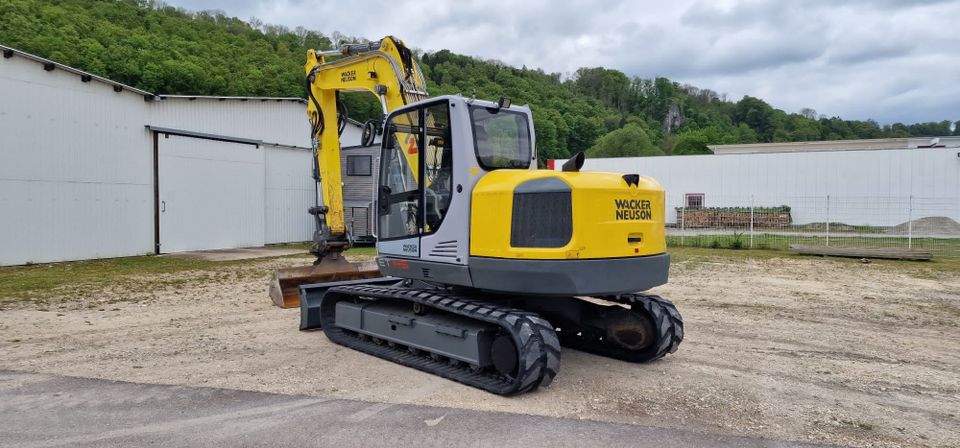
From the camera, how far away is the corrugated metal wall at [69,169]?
1553cm

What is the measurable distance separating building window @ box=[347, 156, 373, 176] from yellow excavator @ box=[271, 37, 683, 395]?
1568 cm

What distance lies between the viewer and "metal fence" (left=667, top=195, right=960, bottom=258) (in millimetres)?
22328

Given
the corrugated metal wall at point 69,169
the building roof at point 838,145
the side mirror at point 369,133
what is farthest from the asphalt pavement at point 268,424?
the building roof at point 838,145

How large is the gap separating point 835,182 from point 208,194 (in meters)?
28.6

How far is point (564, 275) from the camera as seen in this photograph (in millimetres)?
5500

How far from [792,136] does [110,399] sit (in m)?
105

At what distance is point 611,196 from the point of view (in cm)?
571

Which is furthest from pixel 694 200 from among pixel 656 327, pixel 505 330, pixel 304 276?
pixel 505 330

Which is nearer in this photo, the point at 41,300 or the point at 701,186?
the point at 41,300

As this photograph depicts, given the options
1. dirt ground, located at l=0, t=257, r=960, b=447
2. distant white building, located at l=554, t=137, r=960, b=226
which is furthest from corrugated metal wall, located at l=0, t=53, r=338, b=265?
distant white building, located at l=554, t=137, r=960, b=226

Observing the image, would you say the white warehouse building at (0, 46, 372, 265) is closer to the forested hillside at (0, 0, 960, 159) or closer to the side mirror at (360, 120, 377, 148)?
the forested hillside at (0, 0, 960, 159)

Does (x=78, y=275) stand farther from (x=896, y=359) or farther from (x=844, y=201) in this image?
(x=844, y=201)

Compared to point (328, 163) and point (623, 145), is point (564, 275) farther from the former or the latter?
point (623, 145)

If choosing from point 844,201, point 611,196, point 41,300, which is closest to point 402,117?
point 611,196
